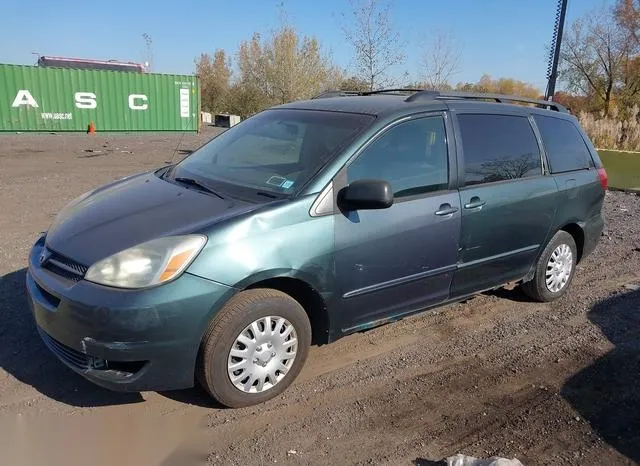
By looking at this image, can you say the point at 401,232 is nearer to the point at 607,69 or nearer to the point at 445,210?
the point at 445,210

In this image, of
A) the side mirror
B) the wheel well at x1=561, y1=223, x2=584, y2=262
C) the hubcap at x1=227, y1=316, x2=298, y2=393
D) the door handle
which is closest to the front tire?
the hubcap at x1=227, y1=316, x2=298, y2=393

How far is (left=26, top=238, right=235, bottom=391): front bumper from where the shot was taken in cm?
277

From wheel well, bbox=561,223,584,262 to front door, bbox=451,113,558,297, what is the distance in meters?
0.52

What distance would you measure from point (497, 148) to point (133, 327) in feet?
10.1

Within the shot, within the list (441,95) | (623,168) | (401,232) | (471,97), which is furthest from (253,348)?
(623,168)

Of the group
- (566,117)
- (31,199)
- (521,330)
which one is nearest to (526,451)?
(521,330)

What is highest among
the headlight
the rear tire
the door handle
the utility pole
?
the utility pole

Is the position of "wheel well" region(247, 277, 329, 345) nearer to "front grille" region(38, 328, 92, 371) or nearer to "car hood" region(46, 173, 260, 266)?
"car hood" region(46, 173, 260, 266)

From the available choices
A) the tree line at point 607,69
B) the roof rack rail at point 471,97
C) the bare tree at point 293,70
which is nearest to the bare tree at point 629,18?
the tree line at point 607,69

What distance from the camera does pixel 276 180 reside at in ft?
11.6

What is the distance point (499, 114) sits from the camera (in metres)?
4.45

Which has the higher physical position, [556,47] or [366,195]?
[556,47]

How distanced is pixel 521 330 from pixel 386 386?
1597mm

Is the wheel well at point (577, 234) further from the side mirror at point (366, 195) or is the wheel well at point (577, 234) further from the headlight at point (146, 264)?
the headlight at point (146, 264)
